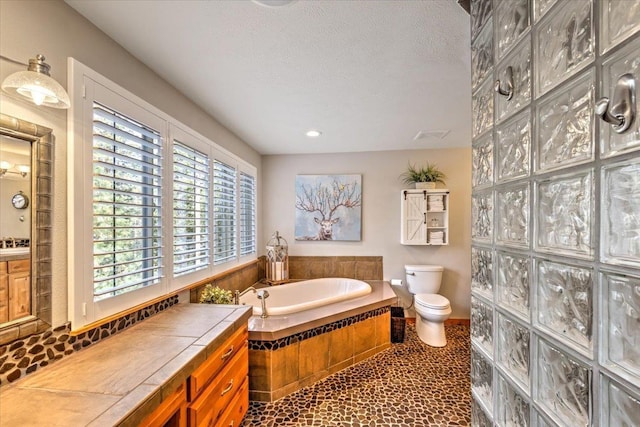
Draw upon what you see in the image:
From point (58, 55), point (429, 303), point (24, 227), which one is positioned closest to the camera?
point (24, 227)

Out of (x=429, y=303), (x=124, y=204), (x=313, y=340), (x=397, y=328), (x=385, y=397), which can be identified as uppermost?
(x=124, y=204)

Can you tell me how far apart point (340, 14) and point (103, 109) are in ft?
4.21


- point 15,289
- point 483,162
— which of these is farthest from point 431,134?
point 15,289

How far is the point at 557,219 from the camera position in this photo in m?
0.67

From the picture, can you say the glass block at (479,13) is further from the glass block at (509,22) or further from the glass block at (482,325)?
the glass block at (482,325)

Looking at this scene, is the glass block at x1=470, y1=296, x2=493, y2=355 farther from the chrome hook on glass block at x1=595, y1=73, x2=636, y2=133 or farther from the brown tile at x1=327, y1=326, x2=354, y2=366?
the brown tile at x1=327, y1=326, x2=354, y2=366

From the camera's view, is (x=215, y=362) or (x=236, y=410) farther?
(x=236, y=410)

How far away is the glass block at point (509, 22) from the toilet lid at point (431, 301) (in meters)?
2.77

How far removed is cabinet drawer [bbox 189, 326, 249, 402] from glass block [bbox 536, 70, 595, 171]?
1.56m

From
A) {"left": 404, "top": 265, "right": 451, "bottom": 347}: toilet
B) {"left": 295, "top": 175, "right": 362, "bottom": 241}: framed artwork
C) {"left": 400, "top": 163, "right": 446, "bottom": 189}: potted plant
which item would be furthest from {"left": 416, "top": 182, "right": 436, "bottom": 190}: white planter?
{"left": 404, "top": 265, "right": 451, "bottom": 347}: toilet

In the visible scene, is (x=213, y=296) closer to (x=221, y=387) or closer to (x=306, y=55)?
(x=221, y=387)

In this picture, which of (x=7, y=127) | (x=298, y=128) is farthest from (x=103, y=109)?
(x=298, y=128)

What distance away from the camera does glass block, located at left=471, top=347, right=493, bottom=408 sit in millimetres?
950

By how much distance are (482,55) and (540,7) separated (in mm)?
298
